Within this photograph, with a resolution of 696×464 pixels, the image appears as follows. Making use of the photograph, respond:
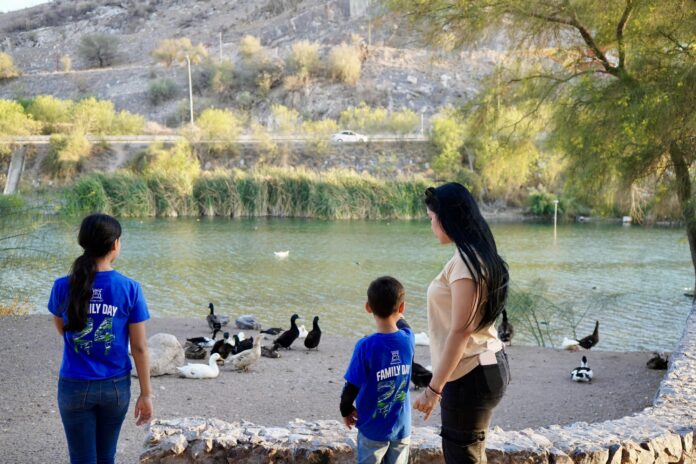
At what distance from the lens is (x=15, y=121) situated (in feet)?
173

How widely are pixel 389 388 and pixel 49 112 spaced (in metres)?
60.1

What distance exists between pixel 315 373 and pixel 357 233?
23554 mm

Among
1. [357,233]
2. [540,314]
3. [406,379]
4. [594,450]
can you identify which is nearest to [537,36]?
[540,314]

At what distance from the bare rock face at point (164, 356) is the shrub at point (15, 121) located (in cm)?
4664

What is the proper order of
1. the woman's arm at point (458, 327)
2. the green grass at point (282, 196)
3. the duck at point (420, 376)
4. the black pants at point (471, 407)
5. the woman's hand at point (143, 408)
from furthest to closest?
the green grass at point (282, 196)
the duck at point (420, 376)
the woman's hand at point (143, 408)
the black pants at point (471, 407)
the woman's arm at point (458, 327)

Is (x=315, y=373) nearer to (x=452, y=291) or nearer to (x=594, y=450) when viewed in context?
(x=594, y=450)

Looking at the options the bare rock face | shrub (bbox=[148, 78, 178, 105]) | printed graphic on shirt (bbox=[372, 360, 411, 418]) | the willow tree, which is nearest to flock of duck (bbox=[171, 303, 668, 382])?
the bare rock face

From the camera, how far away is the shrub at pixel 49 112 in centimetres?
5669

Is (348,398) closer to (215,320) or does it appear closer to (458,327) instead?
(458,327)

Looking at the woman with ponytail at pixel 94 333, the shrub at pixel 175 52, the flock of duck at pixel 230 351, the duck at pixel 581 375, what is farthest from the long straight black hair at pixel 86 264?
the shrub at pixel 175 52

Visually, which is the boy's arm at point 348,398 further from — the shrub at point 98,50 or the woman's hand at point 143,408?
the shrub at point 98,50

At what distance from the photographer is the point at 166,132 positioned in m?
→ 57.1

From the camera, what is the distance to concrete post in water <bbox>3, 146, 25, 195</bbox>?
46469mm

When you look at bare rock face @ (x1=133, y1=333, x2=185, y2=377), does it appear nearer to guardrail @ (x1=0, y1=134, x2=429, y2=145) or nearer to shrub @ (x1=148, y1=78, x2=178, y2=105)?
guardrail @ (x1=0, y1=134, x2=429, y2=145)
